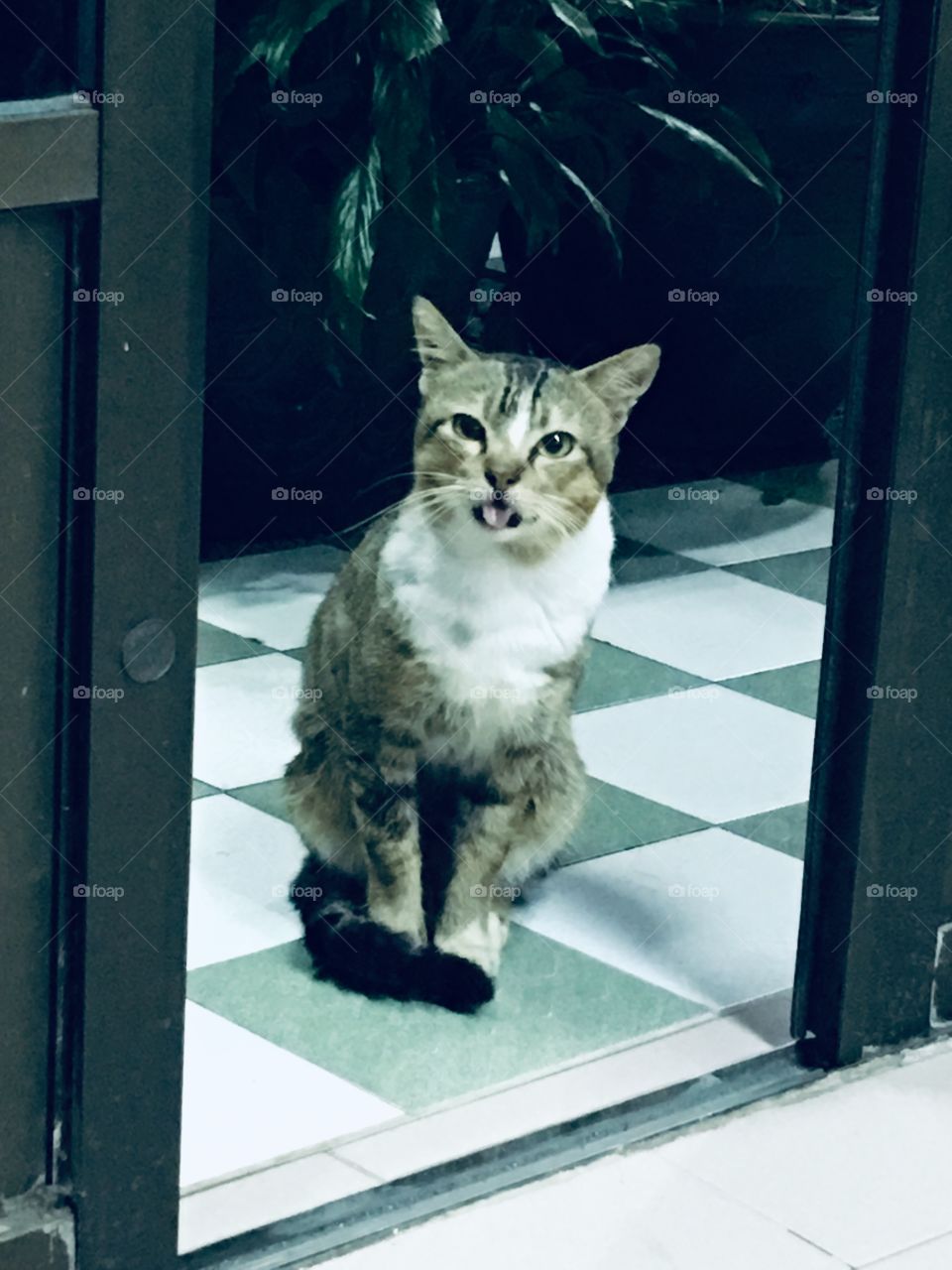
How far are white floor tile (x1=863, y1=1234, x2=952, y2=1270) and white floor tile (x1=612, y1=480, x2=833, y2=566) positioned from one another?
2067mm

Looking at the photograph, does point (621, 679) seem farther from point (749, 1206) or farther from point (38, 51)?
point (38, 51)

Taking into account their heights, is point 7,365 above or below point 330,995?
above

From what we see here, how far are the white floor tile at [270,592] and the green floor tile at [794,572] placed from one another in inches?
30.3

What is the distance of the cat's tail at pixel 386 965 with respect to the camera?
7.42 ft

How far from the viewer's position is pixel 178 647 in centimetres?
157

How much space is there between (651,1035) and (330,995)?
1.19ft

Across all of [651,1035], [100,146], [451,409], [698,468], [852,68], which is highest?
[852,68]

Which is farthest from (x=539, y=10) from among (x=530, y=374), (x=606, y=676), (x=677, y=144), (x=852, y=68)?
(x=530, y=374)

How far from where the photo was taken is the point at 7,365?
1446 mm

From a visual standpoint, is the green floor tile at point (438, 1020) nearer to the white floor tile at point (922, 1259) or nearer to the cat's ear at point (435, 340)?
the white floor tile at point (922, 1259)

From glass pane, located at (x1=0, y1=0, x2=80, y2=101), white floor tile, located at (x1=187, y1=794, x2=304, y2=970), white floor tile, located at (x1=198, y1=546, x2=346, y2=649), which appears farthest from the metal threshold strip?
white floor tile, located at (x1=198, y1=546, x2=346, y2=649)

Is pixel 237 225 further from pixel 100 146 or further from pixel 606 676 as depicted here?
pixel 100 146

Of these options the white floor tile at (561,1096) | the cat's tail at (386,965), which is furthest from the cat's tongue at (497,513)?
the white floor tile at (561,1096)

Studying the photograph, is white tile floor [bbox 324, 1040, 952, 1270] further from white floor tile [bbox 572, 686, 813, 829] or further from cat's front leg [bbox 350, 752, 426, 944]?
white floor tile [bbox 572, 686, 813, 829]
